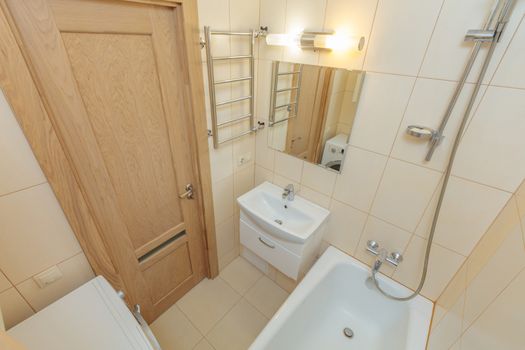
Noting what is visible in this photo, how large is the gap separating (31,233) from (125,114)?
61 centimetres

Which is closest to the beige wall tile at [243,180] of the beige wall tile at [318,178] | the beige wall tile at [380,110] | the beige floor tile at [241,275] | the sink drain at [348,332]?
the beige wall tile at [318,178]

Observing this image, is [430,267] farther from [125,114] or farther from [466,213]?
[125,114]

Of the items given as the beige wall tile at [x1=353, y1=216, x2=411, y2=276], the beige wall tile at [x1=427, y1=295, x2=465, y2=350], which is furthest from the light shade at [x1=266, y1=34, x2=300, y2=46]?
the beige wall tile at [x1=427, y1=295, x2=465, y2=350]

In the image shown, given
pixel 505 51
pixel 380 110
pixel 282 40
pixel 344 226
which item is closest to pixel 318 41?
pixel 282 40

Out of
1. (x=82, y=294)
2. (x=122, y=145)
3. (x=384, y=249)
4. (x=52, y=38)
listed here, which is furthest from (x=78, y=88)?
(x=384, y=249)

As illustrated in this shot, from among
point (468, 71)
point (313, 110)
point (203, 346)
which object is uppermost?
point (468, 71)

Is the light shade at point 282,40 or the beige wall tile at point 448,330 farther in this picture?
the light shade at point 282,40

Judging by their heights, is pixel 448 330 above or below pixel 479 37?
below

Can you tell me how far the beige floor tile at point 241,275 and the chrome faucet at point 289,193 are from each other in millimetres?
888

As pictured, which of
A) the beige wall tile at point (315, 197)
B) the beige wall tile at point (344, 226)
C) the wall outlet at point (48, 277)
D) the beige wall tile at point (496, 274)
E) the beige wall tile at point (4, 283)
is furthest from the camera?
the beige wall tile at point (315, 197)

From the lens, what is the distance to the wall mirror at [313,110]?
4.11 ft

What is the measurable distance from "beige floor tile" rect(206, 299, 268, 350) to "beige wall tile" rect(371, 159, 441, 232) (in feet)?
3.96

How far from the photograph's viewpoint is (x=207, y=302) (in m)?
1.85

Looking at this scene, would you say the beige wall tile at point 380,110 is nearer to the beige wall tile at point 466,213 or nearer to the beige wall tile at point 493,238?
the beige wall tile at point 466,213
